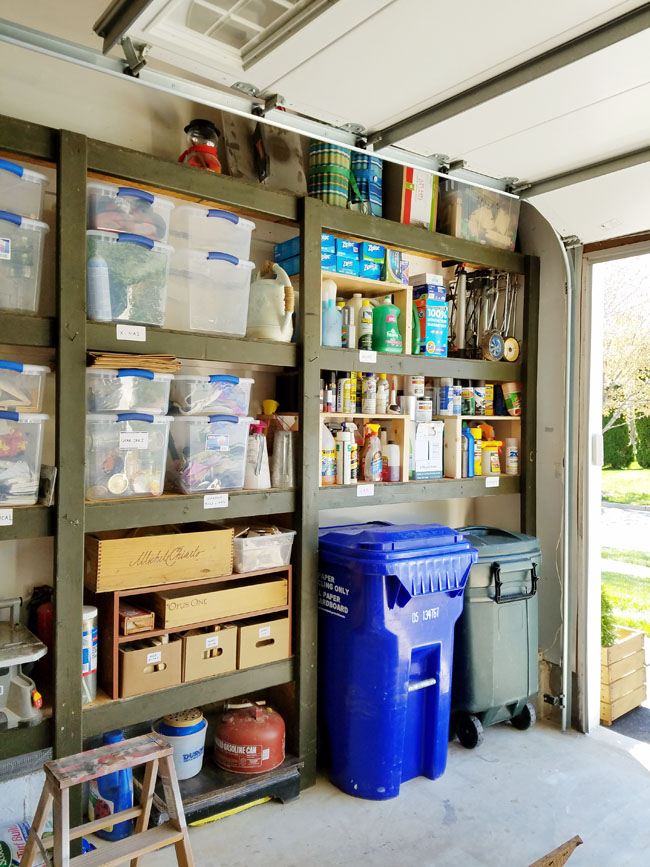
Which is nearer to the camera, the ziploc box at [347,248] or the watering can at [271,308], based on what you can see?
the watering can at [271,308]

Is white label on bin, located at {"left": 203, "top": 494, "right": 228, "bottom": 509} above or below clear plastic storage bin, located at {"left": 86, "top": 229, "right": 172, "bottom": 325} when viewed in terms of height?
below

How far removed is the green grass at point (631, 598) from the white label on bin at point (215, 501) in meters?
2.71

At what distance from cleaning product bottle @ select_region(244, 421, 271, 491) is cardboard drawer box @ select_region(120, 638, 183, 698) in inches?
28.2

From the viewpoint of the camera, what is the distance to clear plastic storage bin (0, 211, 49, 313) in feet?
7.45

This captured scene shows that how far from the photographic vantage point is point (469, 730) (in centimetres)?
342

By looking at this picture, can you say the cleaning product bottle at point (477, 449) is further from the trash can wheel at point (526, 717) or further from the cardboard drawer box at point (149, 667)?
the cardboard drawer box at point (149, 667)

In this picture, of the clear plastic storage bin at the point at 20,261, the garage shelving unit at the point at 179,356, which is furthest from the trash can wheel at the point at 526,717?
the clear plastic storage bin at the point at 20,261

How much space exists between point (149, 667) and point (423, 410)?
1909 millimetres

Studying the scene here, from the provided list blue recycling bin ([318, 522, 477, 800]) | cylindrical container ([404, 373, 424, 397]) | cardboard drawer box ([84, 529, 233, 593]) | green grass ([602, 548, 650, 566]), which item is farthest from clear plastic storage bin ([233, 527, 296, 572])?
green grass ([602, 548, 650, 566])

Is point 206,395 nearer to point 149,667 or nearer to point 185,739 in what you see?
point 149,667

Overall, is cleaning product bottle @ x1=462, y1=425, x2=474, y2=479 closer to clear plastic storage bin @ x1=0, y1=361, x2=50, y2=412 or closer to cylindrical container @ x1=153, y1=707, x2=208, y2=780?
cylindrical container @ x1=153, y1=707, x2=208, y2=780

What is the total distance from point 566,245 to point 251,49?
7.37 feet

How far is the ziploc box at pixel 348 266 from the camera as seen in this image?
3256mm

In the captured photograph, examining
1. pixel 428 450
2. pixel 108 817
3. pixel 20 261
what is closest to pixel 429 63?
pixel 20 261
